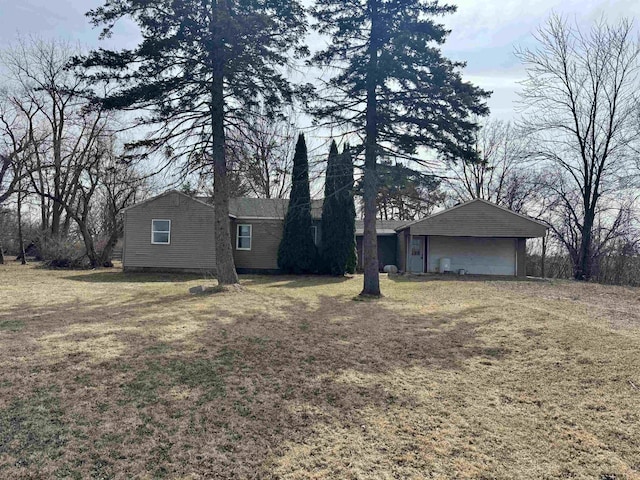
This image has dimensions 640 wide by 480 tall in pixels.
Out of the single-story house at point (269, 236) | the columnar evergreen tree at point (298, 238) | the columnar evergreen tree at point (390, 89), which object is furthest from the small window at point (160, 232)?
the columnar evergreen tree at point (390, 89)

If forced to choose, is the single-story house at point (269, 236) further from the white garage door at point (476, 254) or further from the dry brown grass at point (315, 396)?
the dry brown grass at point (315, 396)

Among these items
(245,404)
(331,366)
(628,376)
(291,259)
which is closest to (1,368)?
(245,404)

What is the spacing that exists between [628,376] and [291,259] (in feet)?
49.5

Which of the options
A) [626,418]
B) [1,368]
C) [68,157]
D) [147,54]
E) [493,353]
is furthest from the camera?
[68,157]

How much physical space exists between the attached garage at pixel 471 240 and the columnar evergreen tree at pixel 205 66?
1028cm

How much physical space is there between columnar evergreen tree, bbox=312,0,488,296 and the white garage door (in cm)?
967

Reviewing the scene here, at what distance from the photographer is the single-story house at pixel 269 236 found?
1833cm

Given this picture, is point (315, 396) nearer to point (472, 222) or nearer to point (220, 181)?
point (220, 181)

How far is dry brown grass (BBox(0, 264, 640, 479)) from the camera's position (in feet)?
9.86

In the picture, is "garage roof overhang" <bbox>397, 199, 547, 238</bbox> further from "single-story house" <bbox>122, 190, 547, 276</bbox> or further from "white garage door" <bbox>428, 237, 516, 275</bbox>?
"white garage door" <bbox>428, 237, 516, 275</bbox>

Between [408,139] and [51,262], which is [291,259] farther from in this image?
[51,262]

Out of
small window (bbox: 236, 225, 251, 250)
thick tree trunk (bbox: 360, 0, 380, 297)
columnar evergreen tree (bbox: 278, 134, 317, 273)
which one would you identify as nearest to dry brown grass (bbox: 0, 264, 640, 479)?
thick tree trunk (bbox: 360, 0, 380, 297)

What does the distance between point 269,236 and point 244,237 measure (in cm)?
120

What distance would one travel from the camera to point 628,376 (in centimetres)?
457
